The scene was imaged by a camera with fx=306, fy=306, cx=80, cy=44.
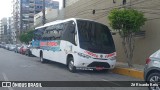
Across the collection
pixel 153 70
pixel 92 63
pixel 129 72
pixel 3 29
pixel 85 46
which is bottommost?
pixel 3 29

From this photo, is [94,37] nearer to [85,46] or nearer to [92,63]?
[85,46]

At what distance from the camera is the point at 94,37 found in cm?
1631

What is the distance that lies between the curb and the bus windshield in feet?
3.98

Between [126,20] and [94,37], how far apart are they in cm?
205

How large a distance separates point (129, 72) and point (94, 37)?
2.60m

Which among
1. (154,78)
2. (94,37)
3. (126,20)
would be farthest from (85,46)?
(154,78)

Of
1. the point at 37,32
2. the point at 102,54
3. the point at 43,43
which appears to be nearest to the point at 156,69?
the point at 102,54

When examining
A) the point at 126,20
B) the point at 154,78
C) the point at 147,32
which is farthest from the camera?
the point at 147,32

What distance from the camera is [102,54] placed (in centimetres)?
1591

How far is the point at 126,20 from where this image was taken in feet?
55.0

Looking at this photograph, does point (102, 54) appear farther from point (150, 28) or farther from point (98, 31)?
point (150, 28)

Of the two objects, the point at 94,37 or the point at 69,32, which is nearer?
the point at 94,37

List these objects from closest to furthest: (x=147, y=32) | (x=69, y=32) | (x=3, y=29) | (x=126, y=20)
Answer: (x=126, y=20) → (x=69, y=32) → (x=147, y=32) → (x=3, y=29)

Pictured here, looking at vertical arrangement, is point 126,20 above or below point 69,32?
above
